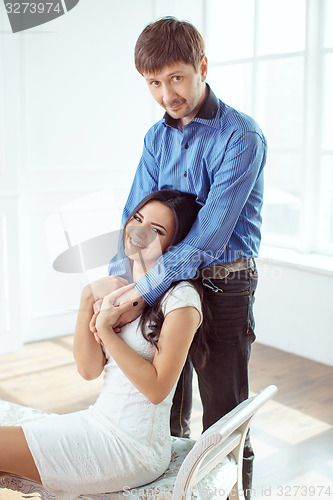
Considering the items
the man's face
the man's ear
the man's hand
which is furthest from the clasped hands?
the man's ear

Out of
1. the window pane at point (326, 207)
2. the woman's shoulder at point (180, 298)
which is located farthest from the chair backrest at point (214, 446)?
the window pane at point (326, 207)

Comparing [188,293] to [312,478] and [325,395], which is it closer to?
[312,478]

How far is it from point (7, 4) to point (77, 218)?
138 cm

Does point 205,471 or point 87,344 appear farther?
point 87,344

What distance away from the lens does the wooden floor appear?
235 cm

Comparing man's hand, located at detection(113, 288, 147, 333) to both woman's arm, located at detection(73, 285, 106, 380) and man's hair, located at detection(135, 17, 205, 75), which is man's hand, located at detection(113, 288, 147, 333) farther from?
man's hair, located at detection(135, 17, 205, 75)

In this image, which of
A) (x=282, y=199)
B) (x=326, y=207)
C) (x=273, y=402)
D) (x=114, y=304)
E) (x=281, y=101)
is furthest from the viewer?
(x=282, y=199)

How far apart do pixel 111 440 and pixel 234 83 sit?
352 cm

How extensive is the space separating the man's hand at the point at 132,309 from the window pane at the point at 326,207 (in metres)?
2.58

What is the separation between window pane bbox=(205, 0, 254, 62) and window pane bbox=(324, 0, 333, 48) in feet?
2.08

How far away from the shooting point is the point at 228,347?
1.82 meters

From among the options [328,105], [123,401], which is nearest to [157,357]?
[123,401]

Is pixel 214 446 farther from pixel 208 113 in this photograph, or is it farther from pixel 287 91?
pixel 287 91

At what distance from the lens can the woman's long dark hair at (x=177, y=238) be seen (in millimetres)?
1533
